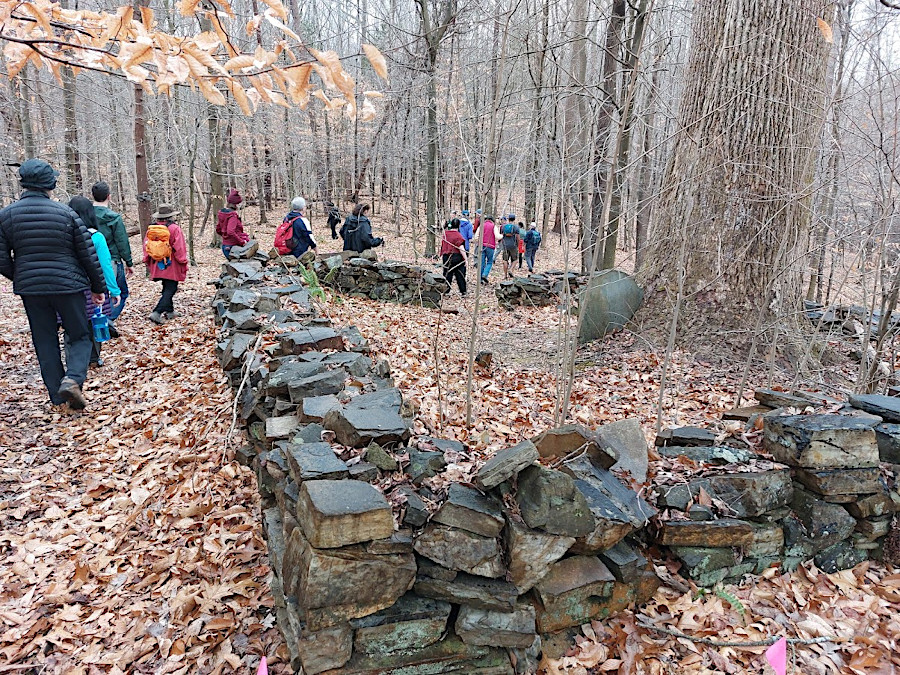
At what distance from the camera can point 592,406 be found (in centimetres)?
540

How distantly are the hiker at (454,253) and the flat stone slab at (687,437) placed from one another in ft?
24.9

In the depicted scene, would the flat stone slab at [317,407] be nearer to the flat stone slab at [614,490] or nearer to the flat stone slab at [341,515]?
the flat stone slab at [341,515]

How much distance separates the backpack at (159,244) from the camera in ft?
25.3

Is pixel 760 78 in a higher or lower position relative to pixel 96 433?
higher

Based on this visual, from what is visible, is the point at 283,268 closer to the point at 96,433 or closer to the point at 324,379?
the point at 96,433

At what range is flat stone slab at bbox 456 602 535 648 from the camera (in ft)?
7.94

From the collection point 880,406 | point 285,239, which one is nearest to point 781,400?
point 880,406

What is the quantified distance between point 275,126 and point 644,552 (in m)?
23.8

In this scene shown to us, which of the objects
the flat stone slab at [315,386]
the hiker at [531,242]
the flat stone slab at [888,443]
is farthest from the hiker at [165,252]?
the hiker at [531,242]

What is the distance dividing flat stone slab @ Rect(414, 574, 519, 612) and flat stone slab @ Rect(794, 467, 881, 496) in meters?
1.99

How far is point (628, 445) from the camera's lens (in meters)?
3.43

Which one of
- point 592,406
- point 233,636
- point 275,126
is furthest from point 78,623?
point 275,126

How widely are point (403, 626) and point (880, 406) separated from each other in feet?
11.2

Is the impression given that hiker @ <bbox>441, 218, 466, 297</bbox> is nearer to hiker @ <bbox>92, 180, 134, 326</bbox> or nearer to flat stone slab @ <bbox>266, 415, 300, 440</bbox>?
hiker @ <bbox>92, 180, 134, 326</bbox>
